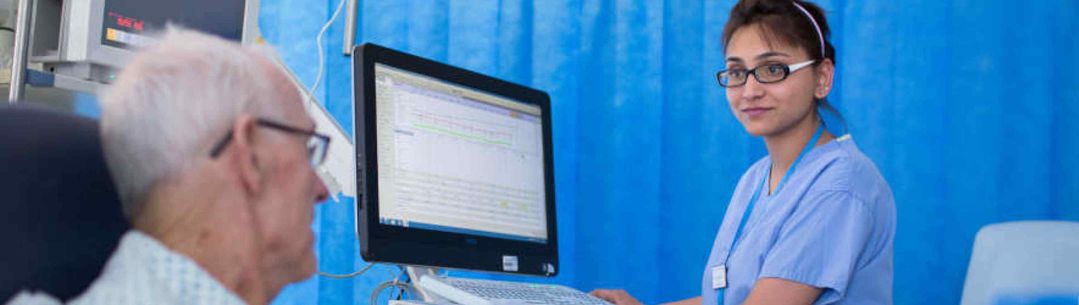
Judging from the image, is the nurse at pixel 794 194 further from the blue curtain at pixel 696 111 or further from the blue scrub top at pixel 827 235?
the blue curtain at pixel 696 111

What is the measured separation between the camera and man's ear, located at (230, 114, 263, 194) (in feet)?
2.97

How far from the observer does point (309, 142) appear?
983mm

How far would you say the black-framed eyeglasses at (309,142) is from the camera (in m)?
0.90

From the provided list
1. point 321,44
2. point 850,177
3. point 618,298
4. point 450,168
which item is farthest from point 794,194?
point 321,44

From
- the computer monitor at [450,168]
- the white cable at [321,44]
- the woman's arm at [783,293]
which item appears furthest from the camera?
the white cable at [321,44]

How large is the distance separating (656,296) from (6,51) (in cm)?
132

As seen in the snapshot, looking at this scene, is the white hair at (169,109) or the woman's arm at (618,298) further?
the woman's arm at (618,298)

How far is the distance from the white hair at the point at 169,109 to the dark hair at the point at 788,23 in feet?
3.71

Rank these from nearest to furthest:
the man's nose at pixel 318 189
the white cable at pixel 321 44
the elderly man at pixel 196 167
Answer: the elderly man at pixel 196 167, the man's nose at pixel 318 189, the white cable at pixel 321 44

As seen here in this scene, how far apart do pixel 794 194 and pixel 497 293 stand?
0.48 m

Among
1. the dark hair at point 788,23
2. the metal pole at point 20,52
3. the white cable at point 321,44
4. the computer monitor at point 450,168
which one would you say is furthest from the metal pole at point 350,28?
the dark hair at point 788,23

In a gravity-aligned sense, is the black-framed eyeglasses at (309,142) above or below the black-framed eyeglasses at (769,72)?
below

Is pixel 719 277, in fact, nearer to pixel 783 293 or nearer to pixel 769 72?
pixel 783 293

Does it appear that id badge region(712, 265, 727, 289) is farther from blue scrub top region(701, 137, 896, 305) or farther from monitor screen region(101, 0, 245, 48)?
monitor screen region(101, 0, 245, 48)
